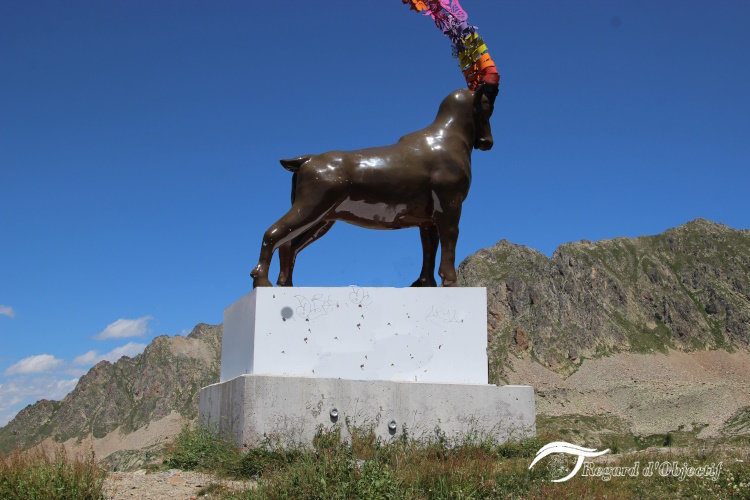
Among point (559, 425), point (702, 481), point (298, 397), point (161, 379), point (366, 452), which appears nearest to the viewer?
point (702, 481)

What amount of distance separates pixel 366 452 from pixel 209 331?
10884 centimetres

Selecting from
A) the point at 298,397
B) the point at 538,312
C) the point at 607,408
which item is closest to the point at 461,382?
the point at 298,397

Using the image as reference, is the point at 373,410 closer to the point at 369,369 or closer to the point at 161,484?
the point at 369,369

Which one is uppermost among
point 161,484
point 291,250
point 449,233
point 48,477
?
point 449,233

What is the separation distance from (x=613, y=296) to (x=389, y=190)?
356ft

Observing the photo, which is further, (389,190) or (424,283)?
(424,283)

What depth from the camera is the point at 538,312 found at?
341 feet

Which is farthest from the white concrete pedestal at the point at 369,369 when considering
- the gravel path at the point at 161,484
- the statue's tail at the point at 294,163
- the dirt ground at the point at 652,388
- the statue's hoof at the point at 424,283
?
the dirt ground at the point at 652,388

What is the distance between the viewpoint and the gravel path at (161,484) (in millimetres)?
7816

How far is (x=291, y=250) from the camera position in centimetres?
1184

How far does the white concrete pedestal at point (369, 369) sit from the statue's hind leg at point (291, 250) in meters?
0.95

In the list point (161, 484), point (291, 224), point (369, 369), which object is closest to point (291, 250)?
point (291, 224)

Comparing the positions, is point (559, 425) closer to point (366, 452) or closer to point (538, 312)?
point (538, 312)

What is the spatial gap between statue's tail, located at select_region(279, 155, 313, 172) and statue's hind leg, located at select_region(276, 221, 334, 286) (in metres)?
0.99
